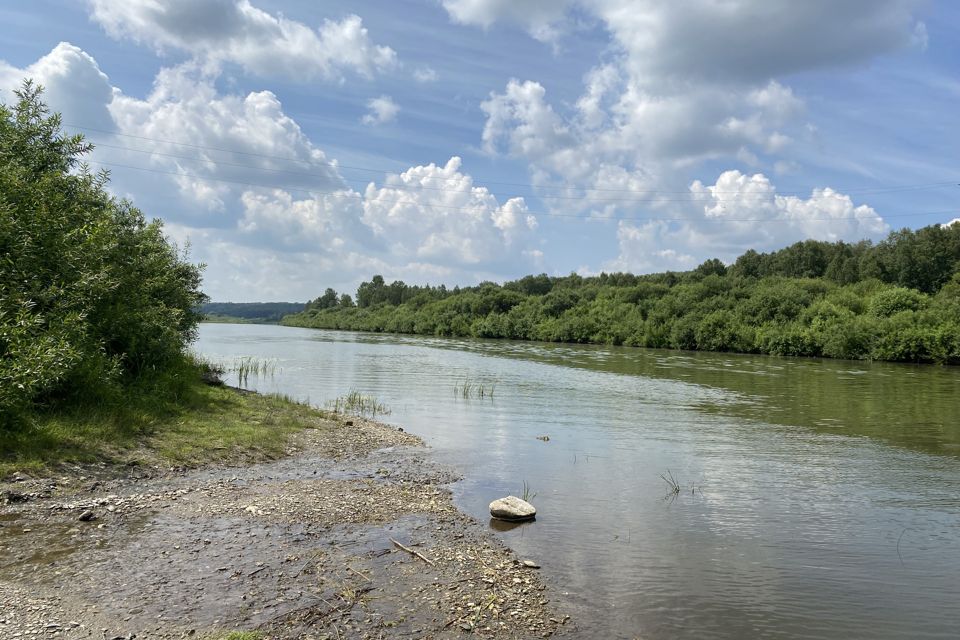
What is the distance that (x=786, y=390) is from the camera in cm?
4312

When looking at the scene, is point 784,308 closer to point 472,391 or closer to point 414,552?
point 472,391

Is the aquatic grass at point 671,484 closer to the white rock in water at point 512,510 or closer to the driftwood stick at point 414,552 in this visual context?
the white rock in water at point 512,510

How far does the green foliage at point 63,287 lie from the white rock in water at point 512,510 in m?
10.3

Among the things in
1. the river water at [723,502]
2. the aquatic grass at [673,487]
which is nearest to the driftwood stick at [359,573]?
the river water at [723,502]

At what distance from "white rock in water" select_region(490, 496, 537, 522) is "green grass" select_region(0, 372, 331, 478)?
780 cm

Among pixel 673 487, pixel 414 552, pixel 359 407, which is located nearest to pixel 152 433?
pixel 414 552

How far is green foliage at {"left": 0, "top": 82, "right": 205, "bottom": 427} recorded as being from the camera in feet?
45.8

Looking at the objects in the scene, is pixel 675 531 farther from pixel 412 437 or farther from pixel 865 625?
pixel 412 437

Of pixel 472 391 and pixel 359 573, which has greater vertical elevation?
pixel 472 391

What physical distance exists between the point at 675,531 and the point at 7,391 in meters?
14.5

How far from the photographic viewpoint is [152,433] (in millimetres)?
17219

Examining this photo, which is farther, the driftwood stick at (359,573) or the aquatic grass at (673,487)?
the aquatic grass at (673,487)

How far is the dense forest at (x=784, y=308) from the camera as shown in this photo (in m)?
81.6

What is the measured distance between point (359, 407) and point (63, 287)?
49.7 ft
